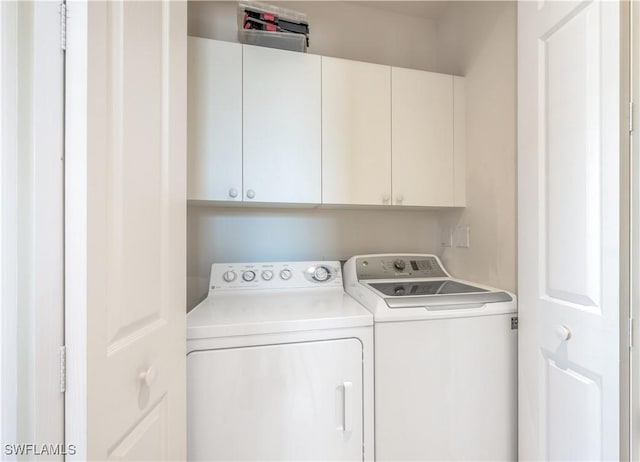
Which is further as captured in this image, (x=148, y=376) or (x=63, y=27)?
(x=148, y=376)

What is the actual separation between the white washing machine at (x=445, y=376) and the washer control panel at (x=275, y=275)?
0.43 m

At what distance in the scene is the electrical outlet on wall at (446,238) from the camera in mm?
1858

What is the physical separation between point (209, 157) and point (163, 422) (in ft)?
3.55

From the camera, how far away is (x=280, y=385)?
102 cm

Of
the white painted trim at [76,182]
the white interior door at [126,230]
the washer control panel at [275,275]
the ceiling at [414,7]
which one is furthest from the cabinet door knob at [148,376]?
the ceiling at [414,7]

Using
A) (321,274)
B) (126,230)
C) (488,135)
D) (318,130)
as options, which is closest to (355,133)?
(318,130)

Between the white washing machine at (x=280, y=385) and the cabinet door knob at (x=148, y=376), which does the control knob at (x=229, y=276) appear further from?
the cabinet door knob at (x=148, y=376)

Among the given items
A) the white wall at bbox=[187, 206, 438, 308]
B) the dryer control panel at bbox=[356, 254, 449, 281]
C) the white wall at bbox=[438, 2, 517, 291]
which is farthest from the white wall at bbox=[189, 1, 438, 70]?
the dryer control panel at bbox=[356, 254, 449, 281]

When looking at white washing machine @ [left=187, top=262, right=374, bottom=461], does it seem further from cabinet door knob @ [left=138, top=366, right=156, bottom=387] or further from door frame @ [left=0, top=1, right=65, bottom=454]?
door frame @ [left=0, top=1, right=65, bottom=454]

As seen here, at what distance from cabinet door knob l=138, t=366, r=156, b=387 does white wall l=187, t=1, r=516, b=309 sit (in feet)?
3.14

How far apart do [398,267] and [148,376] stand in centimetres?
143

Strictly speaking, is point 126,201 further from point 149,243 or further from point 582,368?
point 582,368

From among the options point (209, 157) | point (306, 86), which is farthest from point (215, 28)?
point (209, 157)

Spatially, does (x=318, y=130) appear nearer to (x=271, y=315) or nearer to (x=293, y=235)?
(x=293, y=235)
